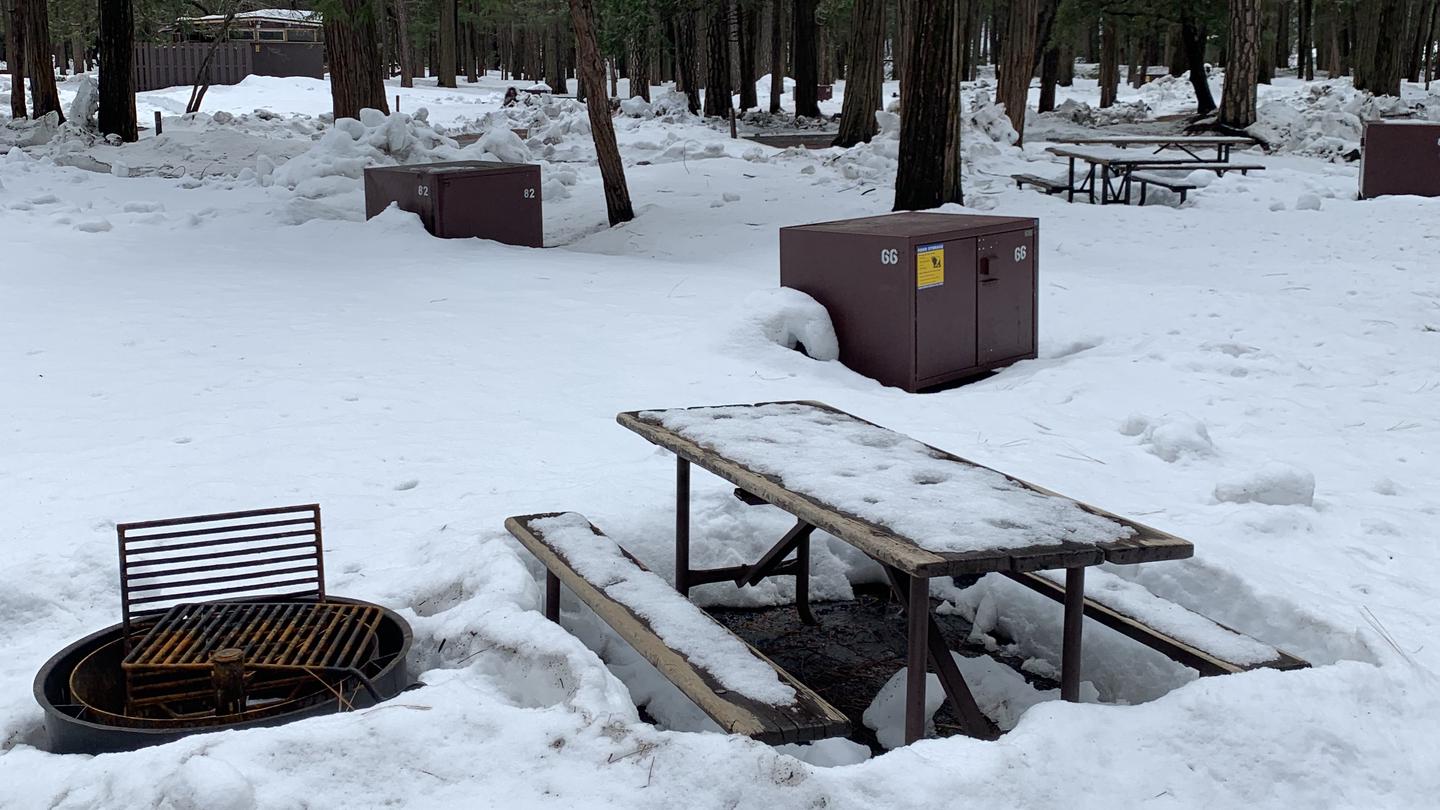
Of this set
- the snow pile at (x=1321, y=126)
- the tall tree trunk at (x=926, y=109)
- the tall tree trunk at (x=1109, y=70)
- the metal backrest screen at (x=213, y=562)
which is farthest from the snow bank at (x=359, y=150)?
the tall tree trunk at (x=1109, y=70)

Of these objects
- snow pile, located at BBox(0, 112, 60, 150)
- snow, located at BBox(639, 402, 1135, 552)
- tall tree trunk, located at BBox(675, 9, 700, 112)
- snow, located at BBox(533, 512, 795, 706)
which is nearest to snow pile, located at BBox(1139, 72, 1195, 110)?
tall tree trunk, located at BBox(675, 9, 700, 112)

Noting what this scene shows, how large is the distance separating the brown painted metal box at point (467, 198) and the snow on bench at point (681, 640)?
7.23 metres

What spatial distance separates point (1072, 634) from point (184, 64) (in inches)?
2034

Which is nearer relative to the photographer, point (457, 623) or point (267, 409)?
point (457, 623)

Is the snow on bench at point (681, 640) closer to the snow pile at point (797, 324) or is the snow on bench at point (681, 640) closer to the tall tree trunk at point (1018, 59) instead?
the snow pile at point (797, 324)

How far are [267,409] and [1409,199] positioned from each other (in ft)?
42.3

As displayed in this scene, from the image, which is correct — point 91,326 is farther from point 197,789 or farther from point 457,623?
point 197,789

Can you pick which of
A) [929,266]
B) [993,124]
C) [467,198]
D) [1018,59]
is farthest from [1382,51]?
[929,266]

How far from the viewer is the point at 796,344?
27.4 ft

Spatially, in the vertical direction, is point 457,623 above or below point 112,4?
below

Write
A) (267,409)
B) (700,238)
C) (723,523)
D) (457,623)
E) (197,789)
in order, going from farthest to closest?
(700,238) → (267,409) → (723,523) → (457,623) → (197,789)

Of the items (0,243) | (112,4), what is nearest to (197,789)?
(0,243)

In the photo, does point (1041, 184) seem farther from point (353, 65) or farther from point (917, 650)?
point (917, 650)

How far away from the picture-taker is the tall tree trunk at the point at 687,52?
99.6 feet
